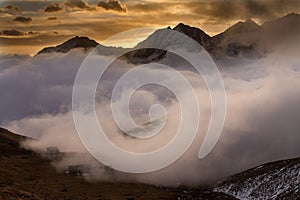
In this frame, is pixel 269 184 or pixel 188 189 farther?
pixel 188 189

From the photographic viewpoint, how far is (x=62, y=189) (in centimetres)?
17862

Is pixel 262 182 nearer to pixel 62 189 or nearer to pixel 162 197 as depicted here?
pixel 162 197

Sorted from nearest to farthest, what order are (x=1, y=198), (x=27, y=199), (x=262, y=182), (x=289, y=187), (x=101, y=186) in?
(x=1, y=198)
(x=27, y=199)
(x=289, y=187)
(x=262, y=182)
(x=101, y=186)

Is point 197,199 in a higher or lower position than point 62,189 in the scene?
lower

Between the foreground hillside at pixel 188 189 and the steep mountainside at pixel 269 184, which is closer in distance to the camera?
the steep mountainside at pixel 269 184

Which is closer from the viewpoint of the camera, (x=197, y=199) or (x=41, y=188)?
(x=197, y=199)

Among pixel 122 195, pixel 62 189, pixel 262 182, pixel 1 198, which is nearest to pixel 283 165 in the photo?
pixel 262 182

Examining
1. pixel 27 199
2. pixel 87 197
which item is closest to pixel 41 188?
pixel 87 197

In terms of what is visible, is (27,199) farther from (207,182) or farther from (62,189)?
(207,182)

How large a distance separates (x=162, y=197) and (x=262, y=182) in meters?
40.4

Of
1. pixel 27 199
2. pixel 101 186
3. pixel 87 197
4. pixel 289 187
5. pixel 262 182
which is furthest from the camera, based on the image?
pixel 101 186

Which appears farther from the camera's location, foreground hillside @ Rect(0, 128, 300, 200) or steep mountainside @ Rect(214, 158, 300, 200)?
foreground hillside @ Rect(0, 128, 300, 200)

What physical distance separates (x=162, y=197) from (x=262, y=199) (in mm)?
45490

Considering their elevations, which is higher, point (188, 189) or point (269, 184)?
point (188, 189)
